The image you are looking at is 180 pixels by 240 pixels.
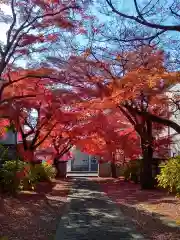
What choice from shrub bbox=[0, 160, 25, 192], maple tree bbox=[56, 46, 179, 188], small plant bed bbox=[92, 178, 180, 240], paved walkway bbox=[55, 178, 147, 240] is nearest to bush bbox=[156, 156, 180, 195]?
small plant bed bbox=[92, 178, 180, 240]

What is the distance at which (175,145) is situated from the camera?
3048 cm

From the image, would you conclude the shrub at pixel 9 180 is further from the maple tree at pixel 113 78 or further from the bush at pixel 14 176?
the maple tree at pixel 113 78

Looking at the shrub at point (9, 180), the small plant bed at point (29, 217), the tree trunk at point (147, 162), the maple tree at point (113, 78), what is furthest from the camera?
the tree trunk at point (147, 162)

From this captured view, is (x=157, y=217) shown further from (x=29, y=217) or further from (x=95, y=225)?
(x=29, y=217)

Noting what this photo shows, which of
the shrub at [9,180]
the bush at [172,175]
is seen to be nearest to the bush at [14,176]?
the shrub at [9,180]

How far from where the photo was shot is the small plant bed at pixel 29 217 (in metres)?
10.3

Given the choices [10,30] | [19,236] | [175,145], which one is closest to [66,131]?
[175,145]

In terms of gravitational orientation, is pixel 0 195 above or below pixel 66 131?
below

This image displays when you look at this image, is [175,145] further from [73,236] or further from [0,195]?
[73,236]

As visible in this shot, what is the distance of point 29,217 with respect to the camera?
1313 cm

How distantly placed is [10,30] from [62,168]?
3511 cm

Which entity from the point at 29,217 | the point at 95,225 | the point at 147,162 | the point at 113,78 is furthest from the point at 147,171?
the point at 95,225

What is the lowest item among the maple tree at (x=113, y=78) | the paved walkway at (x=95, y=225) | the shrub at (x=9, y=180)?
the paved walkway at (x=95, y=225)

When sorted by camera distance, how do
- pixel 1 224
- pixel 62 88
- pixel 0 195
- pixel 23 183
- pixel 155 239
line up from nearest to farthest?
1. pixel 155 239
2. pixel 1 224
3. pixel 0 195
4. pixel 62 88
5. pixel 23 183
